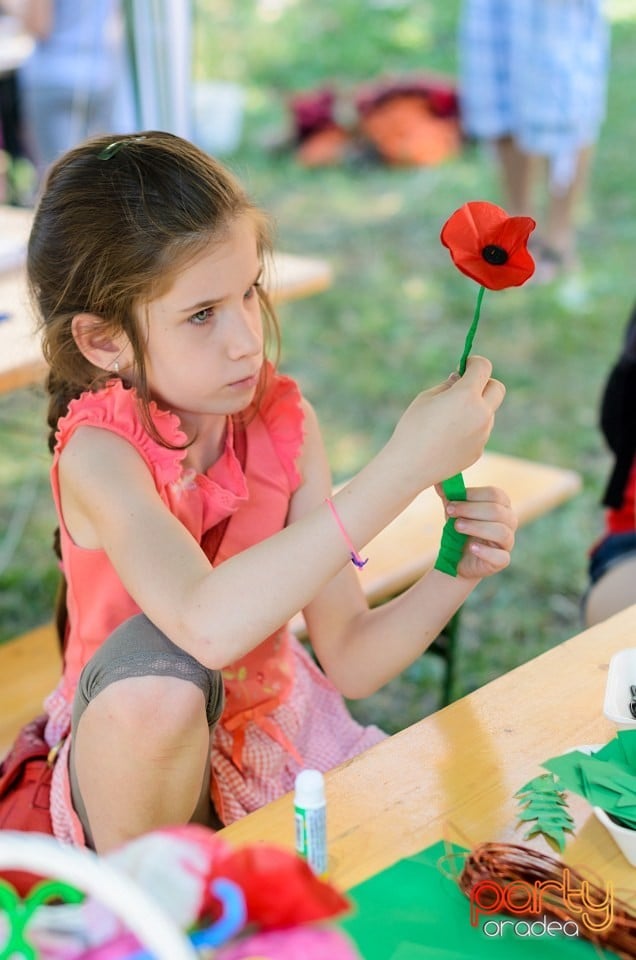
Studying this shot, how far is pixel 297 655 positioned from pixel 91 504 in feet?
1.72

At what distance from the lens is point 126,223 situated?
144cm

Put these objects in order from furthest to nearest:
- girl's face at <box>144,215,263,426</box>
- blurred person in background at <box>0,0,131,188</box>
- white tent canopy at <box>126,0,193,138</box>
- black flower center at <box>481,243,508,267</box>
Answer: blurred person in background at <box>0,0,131,188</box>
white tent canopy at <box>126,0,193,138</box>
girl's face at <box>144,215,263,426</box>
black flower center at <box>481,243,508,267</box>

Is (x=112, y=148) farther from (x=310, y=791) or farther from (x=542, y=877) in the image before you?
(x=542, y=877)

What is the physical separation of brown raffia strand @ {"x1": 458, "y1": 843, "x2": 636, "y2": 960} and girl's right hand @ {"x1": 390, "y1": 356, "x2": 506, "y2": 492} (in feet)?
1.17

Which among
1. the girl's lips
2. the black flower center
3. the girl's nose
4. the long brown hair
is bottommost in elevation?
the girl's lips

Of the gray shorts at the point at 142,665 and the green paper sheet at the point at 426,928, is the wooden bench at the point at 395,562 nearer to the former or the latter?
the gray shorts at the point at 142,665

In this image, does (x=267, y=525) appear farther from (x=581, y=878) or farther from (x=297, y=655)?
(x=581, y=878)

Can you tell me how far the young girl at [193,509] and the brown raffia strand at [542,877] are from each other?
31 centimetres

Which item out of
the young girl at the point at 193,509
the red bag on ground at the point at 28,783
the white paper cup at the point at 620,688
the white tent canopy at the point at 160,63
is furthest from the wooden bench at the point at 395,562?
the white tent canopy at the point at 160,63

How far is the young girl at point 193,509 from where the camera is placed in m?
1.25

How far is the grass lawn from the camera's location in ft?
10.1

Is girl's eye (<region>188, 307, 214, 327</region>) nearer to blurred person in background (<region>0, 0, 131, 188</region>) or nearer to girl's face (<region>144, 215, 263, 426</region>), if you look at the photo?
girl's face (<region>144, 215, 263, 426</region>)

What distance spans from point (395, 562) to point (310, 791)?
1079 mm

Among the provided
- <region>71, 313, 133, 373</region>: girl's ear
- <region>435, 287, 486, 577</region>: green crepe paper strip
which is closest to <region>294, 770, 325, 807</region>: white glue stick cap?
<region>435, 287, 486, 577</region>: green crepe paper strip
